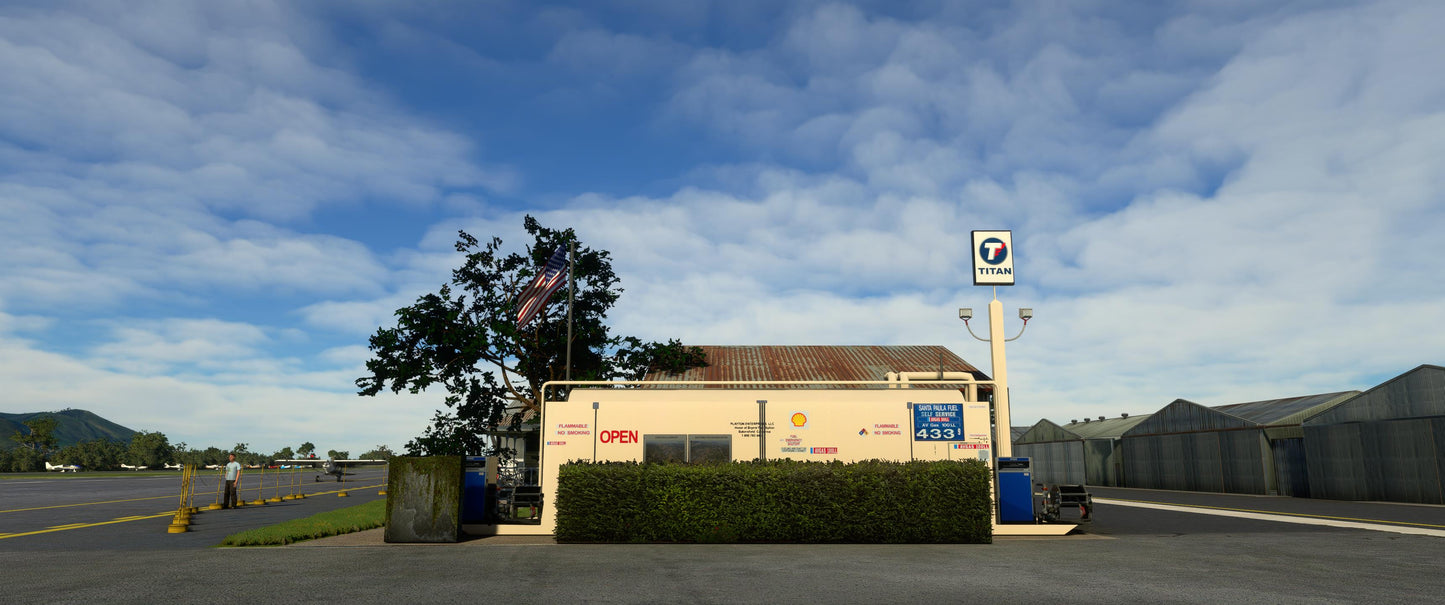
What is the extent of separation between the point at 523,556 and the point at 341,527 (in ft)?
22.2

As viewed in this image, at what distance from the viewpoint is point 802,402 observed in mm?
16328

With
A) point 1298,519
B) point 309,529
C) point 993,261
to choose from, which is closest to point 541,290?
point 309,529

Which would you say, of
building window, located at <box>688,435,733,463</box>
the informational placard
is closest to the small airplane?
building window, located at <box>688,435,733,463</box>

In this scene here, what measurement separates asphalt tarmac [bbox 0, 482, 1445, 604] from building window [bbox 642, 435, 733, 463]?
241cm

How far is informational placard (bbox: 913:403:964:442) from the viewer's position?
16.1 metres

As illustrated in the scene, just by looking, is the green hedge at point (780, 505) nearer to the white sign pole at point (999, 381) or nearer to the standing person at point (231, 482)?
the white sign pole at point (999, 381)

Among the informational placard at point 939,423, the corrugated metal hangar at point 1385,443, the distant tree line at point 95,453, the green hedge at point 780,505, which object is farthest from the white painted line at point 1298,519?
the distant tree line at point 95,453

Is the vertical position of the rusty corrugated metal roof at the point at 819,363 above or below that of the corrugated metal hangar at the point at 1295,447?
above

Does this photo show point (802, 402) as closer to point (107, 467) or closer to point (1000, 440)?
point (1000, 440)

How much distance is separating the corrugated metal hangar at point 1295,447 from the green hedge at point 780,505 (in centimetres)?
2002

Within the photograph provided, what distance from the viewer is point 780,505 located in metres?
14.1

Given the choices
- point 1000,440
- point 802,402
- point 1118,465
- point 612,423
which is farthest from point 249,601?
point 1118,465

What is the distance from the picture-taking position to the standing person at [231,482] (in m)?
24.3

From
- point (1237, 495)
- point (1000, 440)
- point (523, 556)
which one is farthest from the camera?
point (1237, 495)
